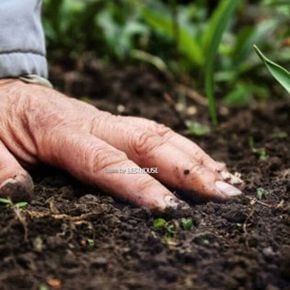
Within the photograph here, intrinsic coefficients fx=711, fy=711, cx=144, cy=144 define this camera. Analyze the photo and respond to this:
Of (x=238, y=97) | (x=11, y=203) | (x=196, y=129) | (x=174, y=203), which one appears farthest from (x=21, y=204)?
(x=238, y=97)

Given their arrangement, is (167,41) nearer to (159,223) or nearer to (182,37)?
(182,37)

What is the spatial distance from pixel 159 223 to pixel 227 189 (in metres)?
0.20

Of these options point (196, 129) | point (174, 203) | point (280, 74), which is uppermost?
point (280, 74)

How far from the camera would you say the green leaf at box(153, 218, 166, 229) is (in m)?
1.29

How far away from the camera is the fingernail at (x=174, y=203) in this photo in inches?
52.1

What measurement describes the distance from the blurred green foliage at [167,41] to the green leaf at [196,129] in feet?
1.11

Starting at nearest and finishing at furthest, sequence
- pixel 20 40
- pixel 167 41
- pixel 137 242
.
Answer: pixel 137 242, pixel 20 40, pixel 167 41

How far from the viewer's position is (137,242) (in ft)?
4.03

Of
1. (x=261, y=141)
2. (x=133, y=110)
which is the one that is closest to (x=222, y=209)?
(x=261, y=141)

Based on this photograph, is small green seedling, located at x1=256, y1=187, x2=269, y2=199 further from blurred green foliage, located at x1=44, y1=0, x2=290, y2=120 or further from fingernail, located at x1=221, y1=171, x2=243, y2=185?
blurred green foliage, located at x1=44, y1=0, x2=290, y2=120

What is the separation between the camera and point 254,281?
1141mm

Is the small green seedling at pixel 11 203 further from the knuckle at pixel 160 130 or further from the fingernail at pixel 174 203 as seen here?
the knuckle at pixel 160 130

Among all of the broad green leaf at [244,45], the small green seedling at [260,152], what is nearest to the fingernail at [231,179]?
the small green seedling at [260,152]

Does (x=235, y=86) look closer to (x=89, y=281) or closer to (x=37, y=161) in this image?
(x=37, y=161)
